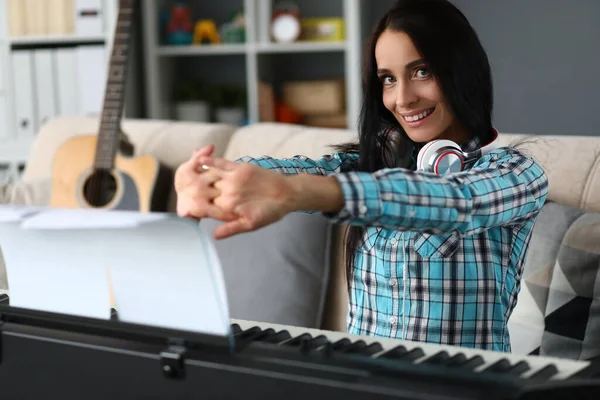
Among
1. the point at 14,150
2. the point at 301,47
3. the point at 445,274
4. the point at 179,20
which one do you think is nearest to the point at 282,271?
the point at 445,274

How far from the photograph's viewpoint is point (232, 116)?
11.5ft

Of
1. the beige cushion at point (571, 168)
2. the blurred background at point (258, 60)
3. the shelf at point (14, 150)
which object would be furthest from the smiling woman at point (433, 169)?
the shelf at point (14, 150)

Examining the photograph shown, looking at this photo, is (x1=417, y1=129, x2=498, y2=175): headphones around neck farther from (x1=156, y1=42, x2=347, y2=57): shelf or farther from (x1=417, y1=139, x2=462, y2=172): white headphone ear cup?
(x1=156, y1=42, x2=347, y2=57): shelf

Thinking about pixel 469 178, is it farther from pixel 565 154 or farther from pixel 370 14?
pixel 370 14

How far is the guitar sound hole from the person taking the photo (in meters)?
2.37

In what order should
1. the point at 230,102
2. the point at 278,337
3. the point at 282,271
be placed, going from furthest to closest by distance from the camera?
the point at 230,102 < the point at 282,271 < the point at 278,337

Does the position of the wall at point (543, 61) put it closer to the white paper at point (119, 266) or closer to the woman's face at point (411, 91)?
the woman's face at point (411, 91)

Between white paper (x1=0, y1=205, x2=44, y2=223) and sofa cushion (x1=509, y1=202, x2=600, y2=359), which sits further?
sofa cushion (x1=509, y1=202, x2=600, y2=359)

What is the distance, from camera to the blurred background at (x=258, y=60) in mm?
3207

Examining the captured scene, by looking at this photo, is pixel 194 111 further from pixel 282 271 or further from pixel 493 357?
pixel 493 357

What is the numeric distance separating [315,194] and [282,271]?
3.67 feet

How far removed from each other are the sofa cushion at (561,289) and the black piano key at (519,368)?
2.62ft

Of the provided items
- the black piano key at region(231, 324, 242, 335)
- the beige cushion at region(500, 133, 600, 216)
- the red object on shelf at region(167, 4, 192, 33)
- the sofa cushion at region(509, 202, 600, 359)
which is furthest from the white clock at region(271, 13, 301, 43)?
the black piano key at region(231, 324, 242, 335)

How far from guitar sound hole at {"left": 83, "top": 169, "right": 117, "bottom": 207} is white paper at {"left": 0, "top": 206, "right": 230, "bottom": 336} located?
159 cm
